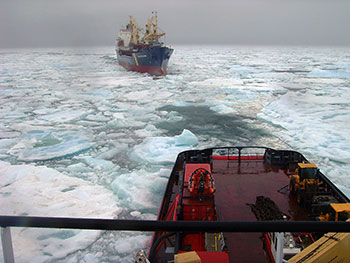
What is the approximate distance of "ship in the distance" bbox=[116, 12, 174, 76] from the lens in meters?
29.4

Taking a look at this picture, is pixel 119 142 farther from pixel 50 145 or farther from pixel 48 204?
pixel 48 204

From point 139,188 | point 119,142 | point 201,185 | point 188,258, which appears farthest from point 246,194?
point 119,142

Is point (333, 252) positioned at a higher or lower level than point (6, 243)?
lower

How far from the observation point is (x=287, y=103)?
15.8 metres

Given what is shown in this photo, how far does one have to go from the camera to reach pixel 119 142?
961 centimetres

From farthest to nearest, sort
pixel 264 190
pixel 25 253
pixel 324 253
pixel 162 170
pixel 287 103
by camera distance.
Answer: pixel 287 103 → pixel 162 170 → pixel 264 190 → pixel 25 253 → pixel 324 253

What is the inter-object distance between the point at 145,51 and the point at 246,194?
2640 centimetres

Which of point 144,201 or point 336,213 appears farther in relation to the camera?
point 144,201

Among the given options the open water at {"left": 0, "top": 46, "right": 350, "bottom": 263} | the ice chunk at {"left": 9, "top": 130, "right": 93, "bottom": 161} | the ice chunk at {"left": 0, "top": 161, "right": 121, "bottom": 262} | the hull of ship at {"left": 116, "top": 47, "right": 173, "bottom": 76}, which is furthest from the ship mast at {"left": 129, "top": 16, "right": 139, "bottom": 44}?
the ice chunk at {"left": 0, "top": 161, "right": 121, "bottom": 262}

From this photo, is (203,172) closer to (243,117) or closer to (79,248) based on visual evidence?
(79,248)

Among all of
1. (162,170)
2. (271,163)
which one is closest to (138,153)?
(162,170)

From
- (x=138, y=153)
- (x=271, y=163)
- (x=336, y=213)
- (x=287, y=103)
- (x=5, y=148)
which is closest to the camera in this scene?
(x=336, y=213)

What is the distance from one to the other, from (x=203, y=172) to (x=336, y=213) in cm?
188

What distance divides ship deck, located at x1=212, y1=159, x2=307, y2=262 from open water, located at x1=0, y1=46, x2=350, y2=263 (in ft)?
4.81
